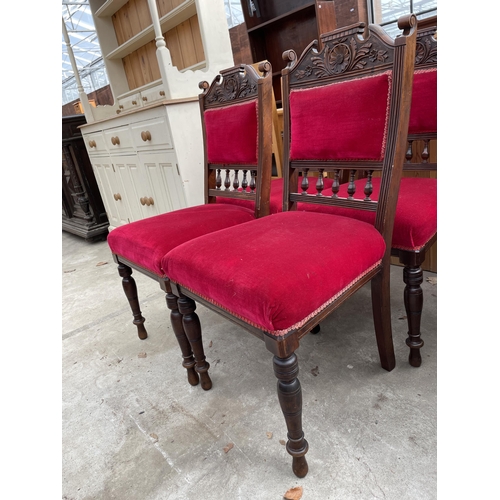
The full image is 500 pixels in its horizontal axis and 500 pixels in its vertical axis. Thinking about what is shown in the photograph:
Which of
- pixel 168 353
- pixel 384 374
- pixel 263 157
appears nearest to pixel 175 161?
pixel 263 157

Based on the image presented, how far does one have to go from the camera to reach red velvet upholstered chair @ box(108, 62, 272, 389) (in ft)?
4.05

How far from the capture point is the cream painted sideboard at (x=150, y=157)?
6.59 feet

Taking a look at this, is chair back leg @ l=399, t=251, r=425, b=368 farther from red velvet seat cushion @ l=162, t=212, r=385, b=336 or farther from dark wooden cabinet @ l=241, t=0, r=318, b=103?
dark wooden cabinet @ l=241, t=0, r=318, b=103

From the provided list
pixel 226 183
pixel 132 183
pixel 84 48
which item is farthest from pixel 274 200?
pixel 84 48

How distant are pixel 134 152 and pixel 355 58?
179 cm

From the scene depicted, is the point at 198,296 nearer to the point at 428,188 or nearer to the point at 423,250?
the point at 423,250

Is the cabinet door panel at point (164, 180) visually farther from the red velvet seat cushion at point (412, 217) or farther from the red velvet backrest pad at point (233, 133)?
the red velvet seat cushion at point (412, 217)

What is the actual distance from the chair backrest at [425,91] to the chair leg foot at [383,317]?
58 cm

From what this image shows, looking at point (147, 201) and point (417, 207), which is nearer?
point (417, 207)

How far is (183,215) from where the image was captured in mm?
1425

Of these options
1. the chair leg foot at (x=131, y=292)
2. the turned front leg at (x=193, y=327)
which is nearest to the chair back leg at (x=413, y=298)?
the turned front leg at (x=193, y=327)

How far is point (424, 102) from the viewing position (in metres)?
1.30

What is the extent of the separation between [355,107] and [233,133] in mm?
552

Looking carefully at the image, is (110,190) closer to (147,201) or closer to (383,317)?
(147,201)
